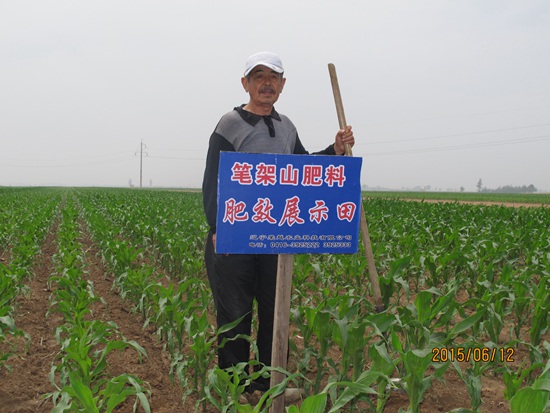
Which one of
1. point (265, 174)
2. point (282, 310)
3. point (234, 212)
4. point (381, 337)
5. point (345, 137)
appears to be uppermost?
point (345, 137)

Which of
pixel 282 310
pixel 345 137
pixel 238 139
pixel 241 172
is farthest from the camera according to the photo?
pixel 345 137

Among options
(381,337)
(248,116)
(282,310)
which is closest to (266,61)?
(248,116)

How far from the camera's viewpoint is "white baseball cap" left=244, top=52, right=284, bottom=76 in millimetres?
2666

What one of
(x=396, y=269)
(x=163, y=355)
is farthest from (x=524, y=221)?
(x=163, y=355)

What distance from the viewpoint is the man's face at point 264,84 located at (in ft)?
9.00

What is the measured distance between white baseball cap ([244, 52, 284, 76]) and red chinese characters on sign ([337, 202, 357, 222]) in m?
0.90

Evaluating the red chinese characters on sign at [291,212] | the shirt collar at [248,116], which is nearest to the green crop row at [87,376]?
the red chinese characters on sign at [291,212]

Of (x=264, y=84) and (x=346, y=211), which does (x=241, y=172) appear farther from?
(x=264, y=84)

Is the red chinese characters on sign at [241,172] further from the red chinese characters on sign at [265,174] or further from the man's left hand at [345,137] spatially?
the man's left hand at [345,137]

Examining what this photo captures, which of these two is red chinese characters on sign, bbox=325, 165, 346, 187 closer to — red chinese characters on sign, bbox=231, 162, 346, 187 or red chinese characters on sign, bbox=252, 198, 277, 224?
red chinese characters on sign, bbox=231, 162, 346, 187

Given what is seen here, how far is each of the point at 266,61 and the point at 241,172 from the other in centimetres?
79

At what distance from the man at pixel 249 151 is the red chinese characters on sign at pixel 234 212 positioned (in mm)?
557

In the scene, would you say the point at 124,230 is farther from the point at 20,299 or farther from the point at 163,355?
the point at 163,355

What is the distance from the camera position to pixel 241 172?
7.55ft
